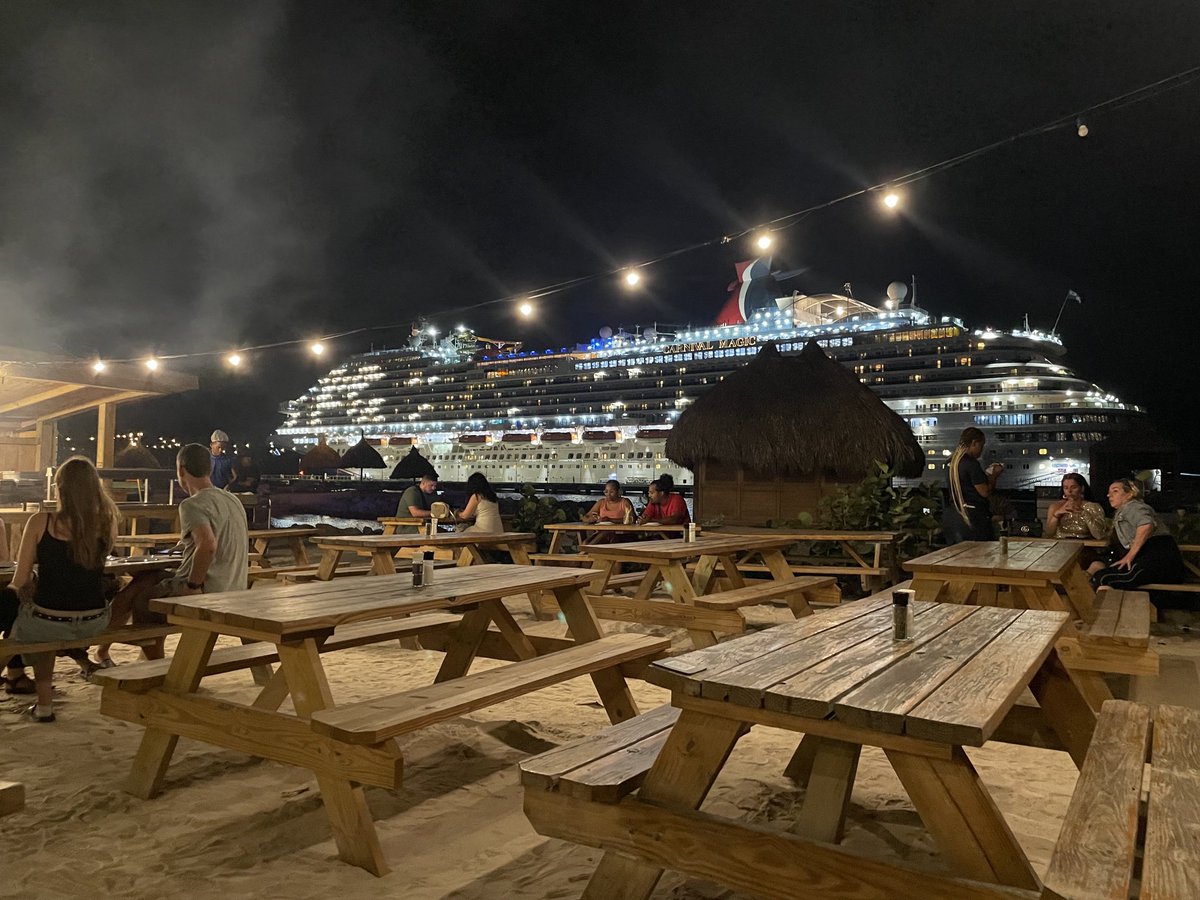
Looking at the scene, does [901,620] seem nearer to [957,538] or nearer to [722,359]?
[957,538]

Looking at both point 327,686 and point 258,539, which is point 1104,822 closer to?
point 327,686

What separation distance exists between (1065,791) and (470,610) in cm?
247

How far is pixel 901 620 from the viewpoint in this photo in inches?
87.8

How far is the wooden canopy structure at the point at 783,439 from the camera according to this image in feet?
34.4

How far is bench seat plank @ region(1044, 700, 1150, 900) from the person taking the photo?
4.13 feet

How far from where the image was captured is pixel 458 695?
8.00 feet

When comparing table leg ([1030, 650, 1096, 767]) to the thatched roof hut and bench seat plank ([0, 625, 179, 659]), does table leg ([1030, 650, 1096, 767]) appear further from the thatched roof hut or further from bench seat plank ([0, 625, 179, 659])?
the thatched roof hut

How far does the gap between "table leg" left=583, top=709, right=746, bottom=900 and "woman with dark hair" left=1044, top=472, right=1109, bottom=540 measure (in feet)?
19.9

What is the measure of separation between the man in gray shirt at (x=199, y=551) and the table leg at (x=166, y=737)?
1.19 metres

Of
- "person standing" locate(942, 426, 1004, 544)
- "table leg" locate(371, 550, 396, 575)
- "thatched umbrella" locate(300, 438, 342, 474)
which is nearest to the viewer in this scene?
"table leg" locate(371, 550, 396, 575)

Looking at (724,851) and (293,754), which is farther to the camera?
(293,754)

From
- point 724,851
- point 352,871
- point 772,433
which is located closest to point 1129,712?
point 724,851

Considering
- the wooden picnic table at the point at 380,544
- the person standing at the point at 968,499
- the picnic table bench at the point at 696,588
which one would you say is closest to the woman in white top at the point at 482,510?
the wooden picnic table at the point at 380,544

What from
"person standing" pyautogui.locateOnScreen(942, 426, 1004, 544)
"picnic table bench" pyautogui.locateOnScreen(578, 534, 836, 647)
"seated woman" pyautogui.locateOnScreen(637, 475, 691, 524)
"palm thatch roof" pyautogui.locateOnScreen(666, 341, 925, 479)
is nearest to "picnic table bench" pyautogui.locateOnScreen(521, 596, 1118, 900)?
"picnic table bench" pyautogui.locateOnScreen(578, 534, 836, 647)
